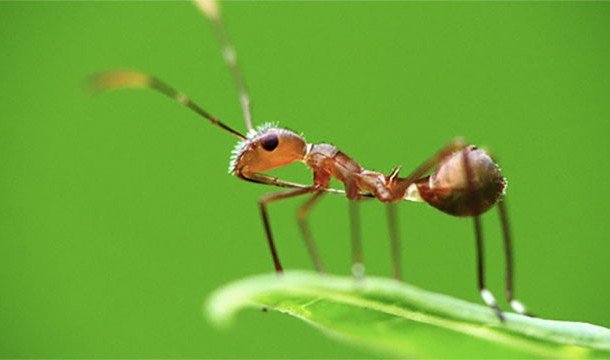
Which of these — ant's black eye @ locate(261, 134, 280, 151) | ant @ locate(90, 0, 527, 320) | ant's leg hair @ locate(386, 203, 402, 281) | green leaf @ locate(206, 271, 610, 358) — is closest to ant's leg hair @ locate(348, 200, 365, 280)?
ant @ locate(90, 0, 527, 320)

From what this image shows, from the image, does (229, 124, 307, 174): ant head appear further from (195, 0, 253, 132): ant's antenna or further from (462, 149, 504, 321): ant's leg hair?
(462, 149, 504, 321): ant's leg hair

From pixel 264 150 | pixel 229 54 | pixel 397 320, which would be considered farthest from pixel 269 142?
pixel 397 320

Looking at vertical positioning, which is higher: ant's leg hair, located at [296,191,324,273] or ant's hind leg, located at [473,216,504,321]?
ant's leg hair, located at [296,191,324,273]

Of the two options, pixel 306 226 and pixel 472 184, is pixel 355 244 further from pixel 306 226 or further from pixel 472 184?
pixel 306 226

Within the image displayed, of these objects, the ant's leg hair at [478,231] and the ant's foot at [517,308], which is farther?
the ant's foot at [517,308]

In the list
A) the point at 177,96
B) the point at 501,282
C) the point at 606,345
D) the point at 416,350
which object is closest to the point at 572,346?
the point at 606,345

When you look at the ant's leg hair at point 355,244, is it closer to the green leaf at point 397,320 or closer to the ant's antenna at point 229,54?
the ant's antenna at point 229,54

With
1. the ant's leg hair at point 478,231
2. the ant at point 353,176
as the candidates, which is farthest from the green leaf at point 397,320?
the ant's leg hair at point 478,231
